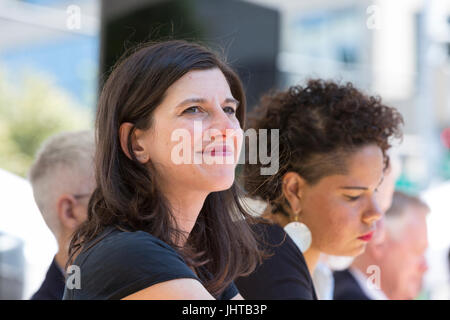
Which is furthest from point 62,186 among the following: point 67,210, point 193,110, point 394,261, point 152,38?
point 394,261

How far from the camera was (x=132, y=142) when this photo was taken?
3.64 ft

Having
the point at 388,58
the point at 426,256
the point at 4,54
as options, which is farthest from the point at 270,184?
the point at 388,58

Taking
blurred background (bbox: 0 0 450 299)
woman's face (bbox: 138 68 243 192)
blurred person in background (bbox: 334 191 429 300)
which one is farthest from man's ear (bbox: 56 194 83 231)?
blurred person in background (bbox: 334 191 429 300)

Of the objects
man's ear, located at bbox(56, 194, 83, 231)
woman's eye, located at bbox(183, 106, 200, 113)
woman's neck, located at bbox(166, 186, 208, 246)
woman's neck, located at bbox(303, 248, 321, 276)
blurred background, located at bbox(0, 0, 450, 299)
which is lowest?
woman's neck, located at bbox(303, 248, 321, 276)

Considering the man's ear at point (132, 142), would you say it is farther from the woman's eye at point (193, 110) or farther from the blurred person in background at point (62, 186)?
the blurred person in background at point (62, 186)

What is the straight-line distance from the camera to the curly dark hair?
4.75 feet

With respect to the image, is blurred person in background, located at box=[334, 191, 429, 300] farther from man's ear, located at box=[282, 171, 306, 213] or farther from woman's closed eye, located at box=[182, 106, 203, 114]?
woman's closed eye, located at box=[182, 106, 203, 114]

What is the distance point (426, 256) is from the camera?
7.34 feet

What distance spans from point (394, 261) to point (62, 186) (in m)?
1.15

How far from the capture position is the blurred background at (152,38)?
1762 millimetres

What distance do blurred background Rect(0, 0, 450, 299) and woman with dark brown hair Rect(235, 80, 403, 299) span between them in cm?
14

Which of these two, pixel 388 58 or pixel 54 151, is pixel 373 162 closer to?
pixel 54 151

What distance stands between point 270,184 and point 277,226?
0.38 ft

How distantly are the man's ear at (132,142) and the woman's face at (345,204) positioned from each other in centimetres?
51
